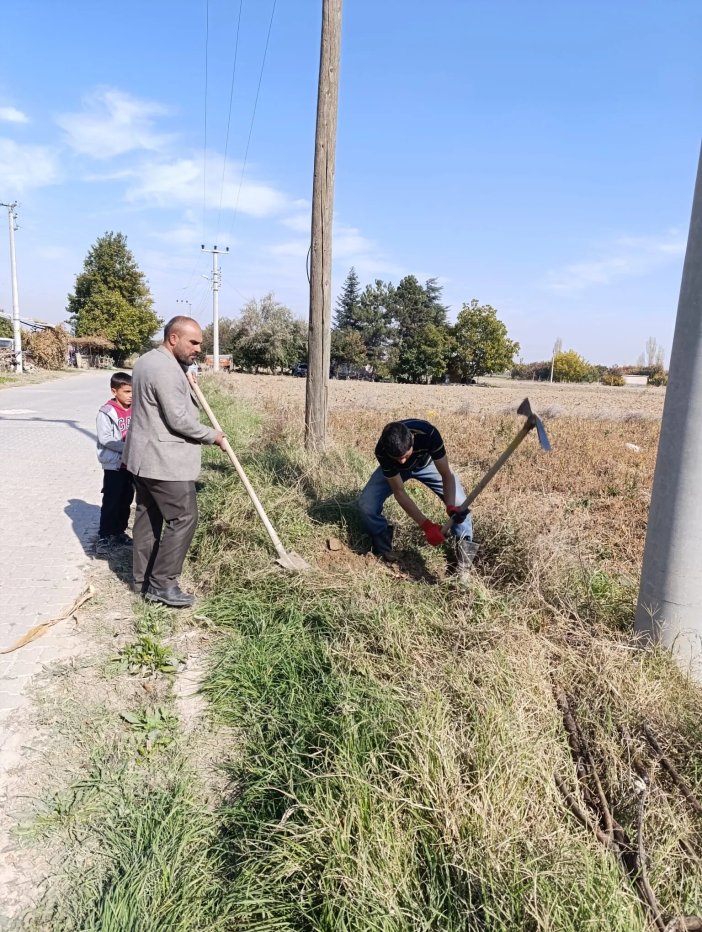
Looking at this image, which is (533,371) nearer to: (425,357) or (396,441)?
(425,357)

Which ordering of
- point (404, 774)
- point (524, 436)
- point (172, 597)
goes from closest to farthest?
point (404, 774)
point (524, 436)
point (172, 597)

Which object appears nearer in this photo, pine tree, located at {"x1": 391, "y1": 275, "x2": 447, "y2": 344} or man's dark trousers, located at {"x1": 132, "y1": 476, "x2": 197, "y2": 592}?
man's dark trousers, located at {"x1": 132, "y1": 476, "x2": 197, "y2": 592}

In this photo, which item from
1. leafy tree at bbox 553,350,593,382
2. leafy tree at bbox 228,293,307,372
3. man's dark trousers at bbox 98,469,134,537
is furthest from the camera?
leafy tree at bbox 553,350,593,382

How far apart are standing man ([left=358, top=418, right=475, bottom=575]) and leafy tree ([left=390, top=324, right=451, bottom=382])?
62.2 m

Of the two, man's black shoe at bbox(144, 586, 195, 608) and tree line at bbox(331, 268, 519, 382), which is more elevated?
tree line at bbox(331, 268, 519, 382)

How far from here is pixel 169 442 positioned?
391 centimetres

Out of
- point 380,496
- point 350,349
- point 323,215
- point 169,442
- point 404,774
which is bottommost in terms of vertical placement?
point 404,774

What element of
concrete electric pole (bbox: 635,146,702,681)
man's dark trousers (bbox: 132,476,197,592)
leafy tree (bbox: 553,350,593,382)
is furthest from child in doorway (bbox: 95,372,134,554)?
leafy tree (bbox: 553,350,593,382)

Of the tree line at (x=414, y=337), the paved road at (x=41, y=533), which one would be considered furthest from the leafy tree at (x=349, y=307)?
the paved road at (x=41, y=533)

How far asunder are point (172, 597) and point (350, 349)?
65.7 metres

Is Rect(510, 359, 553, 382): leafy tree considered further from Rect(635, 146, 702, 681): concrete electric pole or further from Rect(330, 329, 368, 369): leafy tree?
Rect(635, 146, 702, 681): concrete electric pole

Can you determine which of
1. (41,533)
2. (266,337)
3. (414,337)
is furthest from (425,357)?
(41,533)

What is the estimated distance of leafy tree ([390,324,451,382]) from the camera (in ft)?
214

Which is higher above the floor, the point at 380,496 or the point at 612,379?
the point at 612,379
